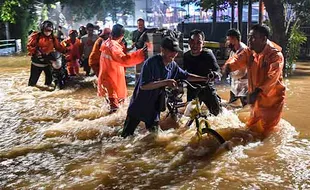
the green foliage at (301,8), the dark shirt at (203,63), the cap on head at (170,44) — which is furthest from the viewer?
the green foliage at (301,8)

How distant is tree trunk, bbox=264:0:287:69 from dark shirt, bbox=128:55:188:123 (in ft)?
28.0

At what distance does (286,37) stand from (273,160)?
29.1 ft

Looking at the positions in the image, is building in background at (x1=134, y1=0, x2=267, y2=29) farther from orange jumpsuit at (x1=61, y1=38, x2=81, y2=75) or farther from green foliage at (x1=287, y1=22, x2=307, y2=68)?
orange jumpsuit at (x1=61, y1=38, x2=81, y2=75)

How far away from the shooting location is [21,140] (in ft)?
22.3

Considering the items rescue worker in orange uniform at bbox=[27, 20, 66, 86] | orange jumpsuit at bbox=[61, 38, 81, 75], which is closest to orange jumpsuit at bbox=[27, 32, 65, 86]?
rescue worker in orange uniform at bbox=[27, 20, 66, 86]

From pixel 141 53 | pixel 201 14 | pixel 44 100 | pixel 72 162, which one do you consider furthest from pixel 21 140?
pixel 201 14

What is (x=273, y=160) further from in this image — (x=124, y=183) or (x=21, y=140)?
(x=21, y=140)

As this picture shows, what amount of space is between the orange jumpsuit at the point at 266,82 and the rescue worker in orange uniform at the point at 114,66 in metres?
1.70

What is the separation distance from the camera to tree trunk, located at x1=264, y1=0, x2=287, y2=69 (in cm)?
1313

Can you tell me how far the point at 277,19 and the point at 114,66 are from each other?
7873 mm

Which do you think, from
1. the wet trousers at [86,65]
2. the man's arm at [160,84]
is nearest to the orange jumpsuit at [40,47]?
the wet trousers at [86,65]

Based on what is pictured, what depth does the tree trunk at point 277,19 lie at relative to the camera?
1313 cm

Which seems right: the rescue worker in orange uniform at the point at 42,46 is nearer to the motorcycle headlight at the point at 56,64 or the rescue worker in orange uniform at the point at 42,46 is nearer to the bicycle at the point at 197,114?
the motorcycle headlight at the point at 56,64

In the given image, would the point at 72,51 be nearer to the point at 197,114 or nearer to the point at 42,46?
the point at 42,46
